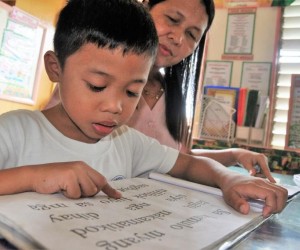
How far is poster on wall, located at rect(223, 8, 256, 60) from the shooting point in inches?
88.0

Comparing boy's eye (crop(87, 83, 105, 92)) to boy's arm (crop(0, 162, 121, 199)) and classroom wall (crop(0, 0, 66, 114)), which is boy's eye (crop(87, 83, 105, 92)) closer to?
boy's arm (crop(0, 162, 121, 199))

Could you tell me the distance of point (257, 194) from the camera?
557mm

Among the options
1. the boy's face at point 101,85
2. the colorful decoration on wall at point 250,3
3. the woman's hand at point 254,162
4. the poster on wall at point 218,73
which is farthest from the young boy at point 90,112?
the colorful decoration on wall at point 250,3

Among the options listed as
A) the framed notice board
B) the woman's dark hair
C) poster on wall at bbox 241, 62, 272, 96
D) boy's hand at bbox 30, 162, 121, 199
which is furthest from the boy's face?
poster on wall at bbox 241, 62, 272, 96

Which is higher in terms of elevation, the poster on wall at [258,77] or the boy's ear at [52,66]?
the poster on wall at [258,77]

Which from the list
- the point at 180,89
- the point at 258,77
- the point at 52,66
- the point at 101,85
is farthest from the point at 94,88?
the point at 258,77

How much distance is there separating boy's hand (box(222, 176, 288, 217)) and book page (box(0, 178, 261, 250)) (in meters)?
0.03

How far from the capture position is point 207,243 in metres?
0.33

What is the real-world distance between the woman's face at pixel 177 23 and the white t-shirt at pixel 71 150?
334 mm

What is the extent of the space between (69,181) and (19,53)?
199cm

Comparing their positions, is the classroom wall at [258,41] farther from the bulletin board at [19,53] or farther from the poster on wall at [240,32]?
the bulletin board at [19,53]

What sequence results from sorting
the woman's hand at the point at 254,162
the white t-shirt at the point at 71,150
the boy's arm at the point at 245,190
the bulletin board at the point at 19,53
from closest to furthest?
1. the boy's arm at the point at 245,190
2. the white t-shirt at the point at 71,150
3. the woman's hand at the point at 254,162
4. the bulletin board at the point at 19,53

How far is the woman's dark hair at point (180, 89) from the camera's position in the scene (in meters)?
1.29

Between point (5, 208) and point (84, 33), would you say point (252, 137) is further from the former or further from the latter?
point (5, 208)
